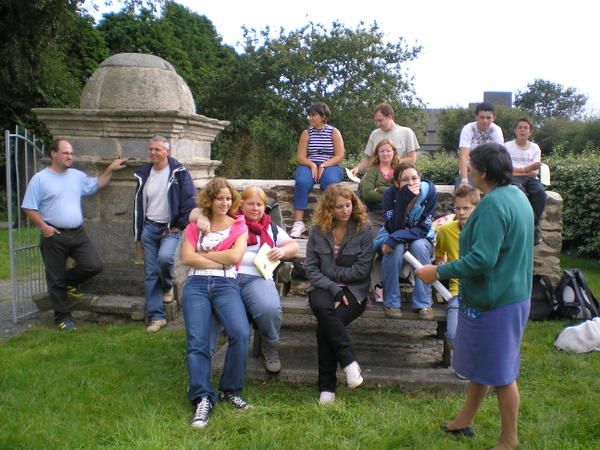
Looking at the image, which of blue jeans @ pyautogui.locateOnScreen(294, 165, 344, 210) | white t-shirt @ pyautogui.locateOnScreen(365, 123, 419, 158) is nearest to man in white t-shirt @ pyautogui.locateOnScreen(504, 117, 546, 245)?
white t-shirt @ pyautogui.locateOnScreen(365, 123, 419, 158)

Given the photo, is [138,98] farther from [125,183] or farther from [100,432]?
[100,432]

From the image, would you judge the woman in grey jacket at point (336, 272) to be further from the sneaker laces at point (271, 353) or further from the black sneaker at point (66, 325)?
the black sneaker at point (66, 325)

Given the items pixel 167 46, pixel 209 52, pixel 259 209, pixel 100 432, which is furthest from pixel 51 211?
pixel 209 52

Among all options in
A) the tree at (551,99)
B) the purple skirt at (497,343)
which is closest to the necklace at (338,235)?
the purple skirt at (497,343)

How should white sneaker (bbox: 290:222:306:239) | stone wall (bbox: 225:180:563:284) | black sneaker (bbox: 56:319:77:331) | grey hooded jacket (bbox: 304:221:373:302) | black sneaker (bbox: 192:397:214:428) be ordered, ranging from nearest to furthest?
1. black sneaker (bbox: 192:397:214:428)
2. grey hooded jacket (bbox: 304:221:373:302)
3. black sneaker (bbox: 56:319:77:331)
4. white sneaker (bbox: 290:222:306:239)
5. stone wall (bbox: 225:180:563:284)

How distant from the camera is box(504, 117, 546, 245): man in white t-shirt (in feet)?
20.5

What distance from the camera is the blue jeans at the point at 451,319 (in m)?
4.15

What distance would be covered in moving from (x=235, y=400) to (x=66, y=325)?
2.51 m

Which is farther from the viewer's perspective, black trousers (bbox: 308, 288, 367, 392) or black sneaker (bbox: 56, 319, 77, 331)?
black sneaker (bbox: 56, 319, 77, 331)

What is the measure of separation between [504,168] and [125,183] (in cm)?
402

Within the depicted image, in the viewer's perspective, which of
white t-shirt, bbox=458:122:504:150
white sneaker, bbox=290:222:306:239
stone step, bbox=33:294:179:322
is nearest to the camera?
stone step, bbox=33:294:179:322

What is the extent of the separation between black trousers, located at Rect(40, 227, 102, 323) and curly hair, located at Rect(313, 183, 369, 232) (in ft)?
8.29

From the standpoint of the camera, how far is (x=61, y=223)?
562cm

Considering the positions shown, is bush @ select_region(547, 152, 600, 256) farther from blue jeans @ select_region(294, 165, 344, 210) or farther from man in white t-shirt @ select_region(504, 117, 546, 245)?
blue jeans @ select_region(294, 165, 344, 210)
